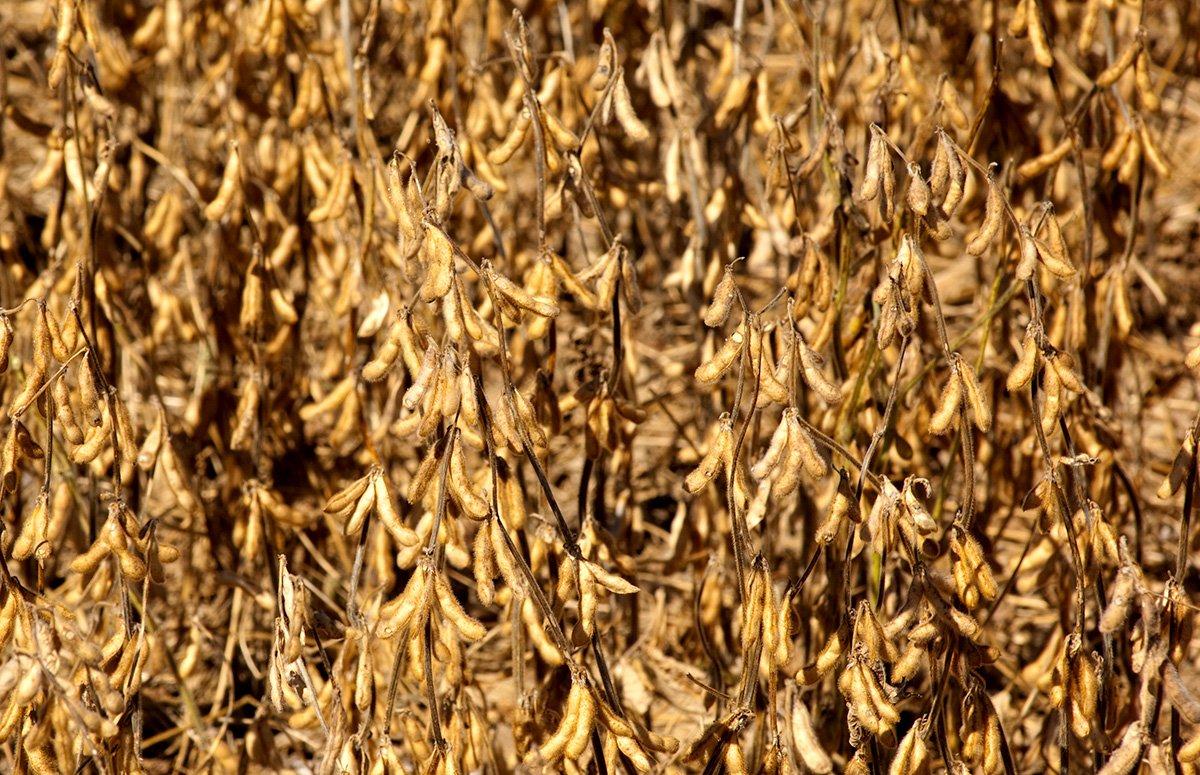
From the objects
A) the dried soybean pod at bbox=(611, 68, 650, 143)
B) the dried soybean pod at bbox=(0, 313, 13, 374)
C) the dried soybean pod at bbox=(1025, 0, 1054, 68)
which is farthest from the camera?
the dried soybean pod at bbox=(1025, 0, 1054, 68)

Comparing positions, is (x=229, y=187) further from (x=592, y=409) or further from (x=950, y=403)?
(x=950, y=403)

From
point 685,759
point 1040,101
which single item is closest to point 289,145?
point 685,759

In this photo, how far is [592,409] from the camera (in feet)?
5.51

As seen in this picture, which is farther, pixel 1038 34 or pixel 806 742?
pixel 1038 34

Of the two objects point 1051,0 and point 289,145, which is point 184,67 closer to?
point 289,145

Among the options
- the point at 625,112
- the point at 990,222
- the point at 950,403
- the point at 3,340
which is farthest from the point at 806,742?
the point at 3,340

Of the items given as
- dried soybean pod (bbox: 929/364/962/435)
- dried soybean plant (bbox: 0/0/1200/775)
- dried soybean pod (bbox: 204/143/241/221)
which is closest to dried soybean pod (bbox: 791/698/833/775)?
dried soybean plant (bbox: 0/0/1200/775)

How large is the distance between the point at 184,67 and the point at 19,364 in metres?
0.83

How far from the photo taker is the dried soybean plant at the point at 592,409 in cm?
136

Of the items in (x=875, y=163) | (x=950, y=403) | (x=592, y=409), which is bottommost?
(x=592, y=409)

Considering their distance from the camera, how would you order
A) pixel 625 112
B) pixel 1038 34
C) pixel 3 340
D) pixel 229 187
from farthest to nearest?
pixel 229 187 → pixel 1038 34 → pixel 625 112 → pixel 3 340

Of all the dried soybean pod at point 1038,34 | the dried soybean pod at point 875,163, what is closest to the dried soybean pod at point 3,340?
the dried soybean pod at point 875,163

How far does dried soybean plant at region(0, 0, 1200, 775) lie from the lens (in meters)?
1.36

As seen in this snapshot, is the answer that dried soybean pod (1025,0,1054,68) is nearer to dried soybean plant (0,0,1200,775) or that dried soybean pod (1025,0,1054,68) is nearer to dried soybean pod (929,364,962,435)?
dried soybean plant (0,0,1200,775)
